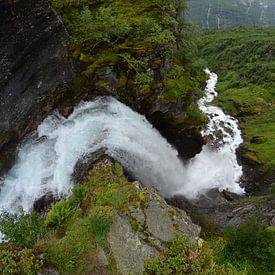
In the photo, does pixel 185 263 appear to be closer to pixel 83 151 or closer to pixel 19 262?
pixel 19 262

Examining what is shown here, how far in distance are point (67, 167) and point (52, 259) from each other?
10.8 m

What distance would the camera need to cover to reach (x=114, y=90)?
83.5 ft

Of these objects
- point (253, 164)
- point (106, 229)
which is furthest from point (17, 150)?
point (253, 164)

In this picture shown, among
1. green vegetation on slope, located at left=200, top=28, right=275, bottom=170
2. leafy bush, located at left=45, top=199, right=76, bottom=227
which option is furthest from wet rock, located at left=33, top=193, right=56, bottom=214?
green vegetation on slope, located at left=200, top=28, right=275, bottom=170

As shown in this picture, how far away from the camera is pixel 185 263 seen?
1155 cm

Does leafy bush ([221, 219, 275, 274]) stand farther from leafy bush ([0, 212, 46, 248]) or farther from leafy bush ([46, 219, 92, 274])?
leafy bush ([0, 212, 46, 248])

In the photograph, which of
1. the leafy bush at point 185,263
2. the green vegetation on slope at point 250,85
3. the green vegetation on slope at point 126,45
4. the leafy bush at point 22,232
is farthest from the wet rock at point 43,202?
the green vegetation on slope at point 250,85

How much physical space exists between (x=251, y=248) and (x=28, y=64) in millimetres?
13994

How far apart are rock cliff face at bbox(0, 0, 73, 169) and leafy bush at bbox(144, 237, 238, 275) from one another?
493 inches

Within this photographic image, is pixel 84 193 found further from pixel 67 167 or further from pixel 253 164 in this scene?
pixel 253 164

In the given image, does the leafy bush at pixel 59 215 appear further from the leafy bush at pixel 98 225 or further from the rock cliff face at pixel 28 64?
the rock cliff face at pixel 28 64

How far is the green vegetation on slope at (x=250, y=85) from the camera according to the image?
181ft

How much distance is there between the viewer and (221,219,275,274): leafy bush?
1816 cm

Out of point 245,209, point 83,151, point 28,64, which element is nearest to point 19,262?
point 83,151
